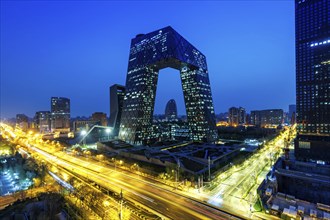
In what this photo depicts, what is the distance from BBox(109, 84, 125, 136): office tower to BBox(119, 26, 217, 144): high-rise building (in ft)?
49.8

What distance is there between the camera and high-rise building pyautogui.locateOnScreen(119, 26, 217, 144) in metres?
89.0

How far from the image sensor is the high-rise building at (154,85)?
89.0 m

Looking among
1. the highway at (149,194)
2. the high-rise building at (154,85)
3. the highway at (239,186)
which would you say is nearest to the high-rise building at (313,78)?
the highway at (239,186)

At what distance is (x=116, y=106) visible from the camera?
113 meters

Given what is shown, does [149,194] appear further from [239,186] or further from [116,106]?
[116,106]

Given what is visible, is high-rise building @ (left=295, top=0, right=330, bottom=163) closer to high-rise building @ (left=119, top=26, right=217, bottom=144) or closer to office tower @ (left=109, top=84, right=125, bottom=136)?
high-rise building @ (left=119, top=26, right=217, bottom=144)

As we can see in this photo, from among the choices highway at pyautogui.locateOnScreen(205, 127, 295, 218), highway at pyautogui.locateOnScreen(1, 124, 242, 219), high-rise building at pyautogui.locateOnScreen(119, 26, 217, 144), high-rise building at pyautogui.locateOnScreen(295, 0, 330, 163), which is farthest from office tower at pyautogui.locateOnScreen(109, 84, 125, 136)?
high-rise building at pyautogui.locateOnScreen(295, 0, 330, 163)

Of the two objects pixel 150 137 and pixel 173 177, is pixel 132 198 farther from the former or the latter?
pixel 150 137

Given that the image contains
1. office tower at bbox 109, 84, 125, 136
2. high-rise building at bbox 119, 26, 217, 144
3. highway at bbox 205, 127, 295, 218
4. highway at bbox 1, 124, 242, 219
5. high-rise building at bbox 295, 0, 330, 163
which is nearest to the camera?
highway at bbox 1, 124, 242, 219

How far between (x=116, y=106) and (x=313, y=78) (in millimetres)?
104347

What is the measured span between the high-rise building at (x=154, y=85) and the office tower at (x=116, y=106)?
1517cm

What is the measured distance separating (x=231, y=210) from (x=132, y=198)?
776 inches

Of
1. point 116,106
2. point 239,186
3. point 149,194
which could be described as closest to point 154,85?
point 116,106

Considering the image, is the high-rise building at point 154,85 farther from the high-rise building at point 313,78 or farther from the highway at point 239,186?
the high-rise building at point 313,78
